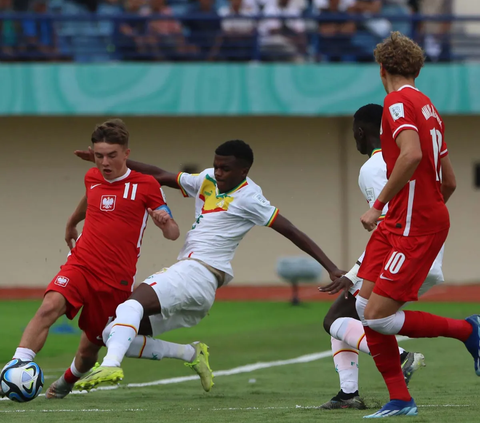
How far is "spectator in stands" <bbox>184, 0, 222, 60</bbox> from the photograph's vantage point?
1884 cm

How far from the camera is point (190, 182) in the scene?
7.28 meters

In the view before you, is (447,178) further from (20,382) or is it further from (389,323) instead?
(20,382)

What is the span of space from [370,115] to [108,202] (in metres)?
2.03

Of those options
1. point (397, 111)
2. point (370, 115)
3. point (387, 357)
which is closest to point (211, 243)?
point (370, 115)

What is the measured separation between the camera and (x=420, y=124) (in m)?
5.39

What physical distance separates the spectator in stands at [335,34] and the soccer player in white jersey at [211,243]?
12.5 meters

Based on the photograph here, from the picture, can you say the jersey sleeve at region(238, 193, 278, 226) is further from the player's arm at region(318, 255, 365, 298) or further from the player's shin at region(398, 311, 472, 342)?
the player's shin at region(398, 311, 472, 342)

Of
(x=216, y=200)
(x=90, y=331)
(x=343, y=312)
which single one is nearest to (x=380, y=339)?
(x=343, y=312)

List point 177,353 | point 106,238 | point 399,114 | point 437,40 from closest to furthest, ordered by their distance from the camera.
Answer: point 399,114
point 106,238
point 177,353
point 437,40

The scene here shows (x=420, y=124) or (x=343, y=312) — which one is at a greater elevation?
(x=420, y=124)

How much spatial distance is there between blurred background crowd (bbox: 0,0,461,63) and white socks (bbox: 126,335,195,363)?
12.2 metres

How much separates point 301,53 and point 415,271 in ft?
46.8

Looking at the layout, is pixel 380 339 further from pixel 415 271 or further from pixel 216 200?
pixel 216 200

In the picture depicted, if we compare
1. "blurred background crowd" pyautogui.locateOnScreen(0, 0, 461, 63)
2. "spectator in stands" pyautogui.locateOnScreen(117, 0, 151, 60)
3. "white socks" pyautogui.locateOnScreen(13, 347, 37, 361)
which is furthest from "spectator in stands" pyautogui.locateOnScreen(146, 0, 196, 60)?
"white socks" pyautogui.locateOnScreen(13, 347, 37, 361)
